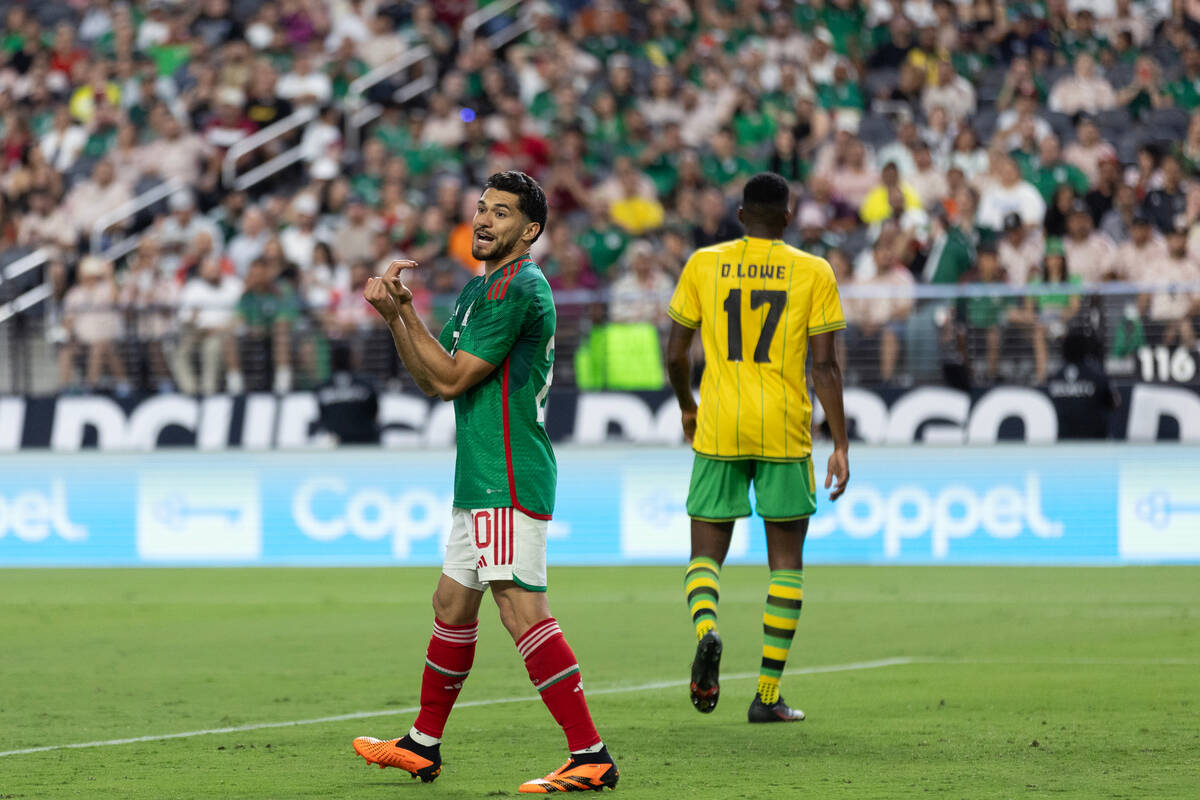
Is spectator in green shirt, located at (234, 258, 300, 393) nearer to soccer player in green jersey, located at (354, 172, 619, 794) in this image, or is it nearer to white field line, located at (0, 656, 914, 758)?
→ white field line, located at (0, 656, 914, 758)

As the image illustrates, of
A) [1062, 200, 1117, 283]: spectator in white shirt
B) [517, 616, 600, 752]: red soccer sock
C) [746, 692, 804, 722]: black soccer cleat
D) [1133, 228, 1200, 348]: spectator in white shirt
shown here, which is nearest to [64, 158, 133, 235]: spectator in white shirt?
[1062, 200, 1117, 283]: spectator in white shirt

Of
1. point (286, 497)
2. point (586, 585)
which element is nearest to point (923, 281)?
point (586, 585)

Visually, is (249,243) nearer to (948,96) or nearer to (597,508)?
(597,508)

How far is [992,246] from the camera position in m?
17.5

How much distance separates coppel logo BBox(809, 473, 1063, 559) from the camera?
1526 centimetres

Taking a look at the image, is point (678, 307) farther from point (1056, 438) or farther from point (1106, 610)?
point (1056, 438)

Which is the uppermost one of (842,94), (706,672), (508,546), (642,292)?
(842,94)

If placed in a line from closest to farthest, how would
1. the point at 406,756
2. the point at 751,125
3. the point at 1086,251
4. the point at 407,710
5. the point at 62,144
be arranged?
the point at 406,756 < the point at 407,710 < the point at 1086,251 < the point at 751,125 < the point at 62,144

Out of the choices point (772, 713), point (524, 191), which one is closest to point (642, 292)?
point (772, 713)

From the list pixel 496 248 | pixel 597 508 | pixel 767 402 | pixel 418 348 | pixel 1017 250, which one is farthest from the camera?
pixel 1017 250

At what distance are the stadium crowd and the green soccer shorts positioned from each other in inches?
329

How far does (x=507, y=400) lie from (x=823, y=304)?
6.86 feet

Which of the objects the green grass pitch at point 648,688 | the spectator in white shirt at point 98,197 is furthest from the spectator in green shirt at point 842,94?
the spectator in white shirt at point 98,197

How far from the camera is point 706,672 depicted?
23.3ft
